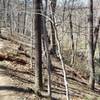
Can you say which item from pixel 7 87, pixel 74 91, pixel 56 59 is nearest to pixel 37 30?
pixel 7 87

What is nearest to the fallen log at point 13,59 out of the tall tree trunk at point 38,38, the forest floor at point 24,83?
the forest floor at point 24,83

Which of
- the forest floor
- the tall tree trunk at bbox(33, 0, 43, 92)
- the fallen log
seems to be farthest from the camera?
the fallen log

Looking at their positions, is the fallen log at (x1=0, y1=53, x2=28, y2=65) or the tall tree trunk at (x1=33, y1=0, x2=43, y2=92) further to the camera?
the fallen log at (x1=0, y1=53, x2=28, y2=65)

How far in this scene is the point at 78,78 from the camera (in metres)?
21.2

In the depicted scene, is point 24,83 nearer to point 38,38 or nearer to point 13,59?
point 38,38

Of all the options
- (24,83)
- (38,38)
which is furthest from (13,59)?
(38,38)

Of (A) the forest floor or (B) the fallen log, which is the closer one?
(A) the forest floor

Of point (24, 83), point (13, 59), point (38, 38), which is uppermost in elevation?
point (38, 38)

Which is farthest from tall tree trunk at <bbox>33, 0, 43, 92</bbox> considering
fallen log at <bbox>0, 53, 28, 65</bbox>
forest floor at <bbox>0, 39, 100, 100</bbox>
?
fallen log at <bbox>0, 53, 28, 65</bbox>

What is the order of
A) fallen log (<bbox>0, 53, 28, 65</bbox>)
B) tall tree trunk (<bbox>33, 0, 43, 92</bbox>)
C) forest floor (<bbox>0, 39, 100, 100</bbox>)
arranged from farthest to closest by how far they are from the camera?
fallen log (<bbox>0, 53, 28, 65</bbox>) < forest floor (<bbox>0, 39, 100, 100</bbox>) < tall tree trunk (<bbox>33, 0, 43, 92</bbox>)

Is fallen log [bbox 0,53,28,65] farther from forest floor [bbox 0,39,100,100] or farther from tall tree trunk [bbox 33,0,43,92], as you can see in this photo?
tall tree trunk [bbox 33,0,43,92]

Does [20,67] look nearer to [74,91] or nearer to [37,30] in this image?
[74,91]

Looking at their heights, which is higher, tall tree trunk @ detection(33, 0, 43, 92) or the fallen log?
tall tree trunk @ detection(33, 0, 43, 92)

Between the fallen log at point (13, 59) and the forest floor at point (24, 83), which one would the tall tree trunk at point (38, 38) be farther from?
the fallen log at point (13, 59)
